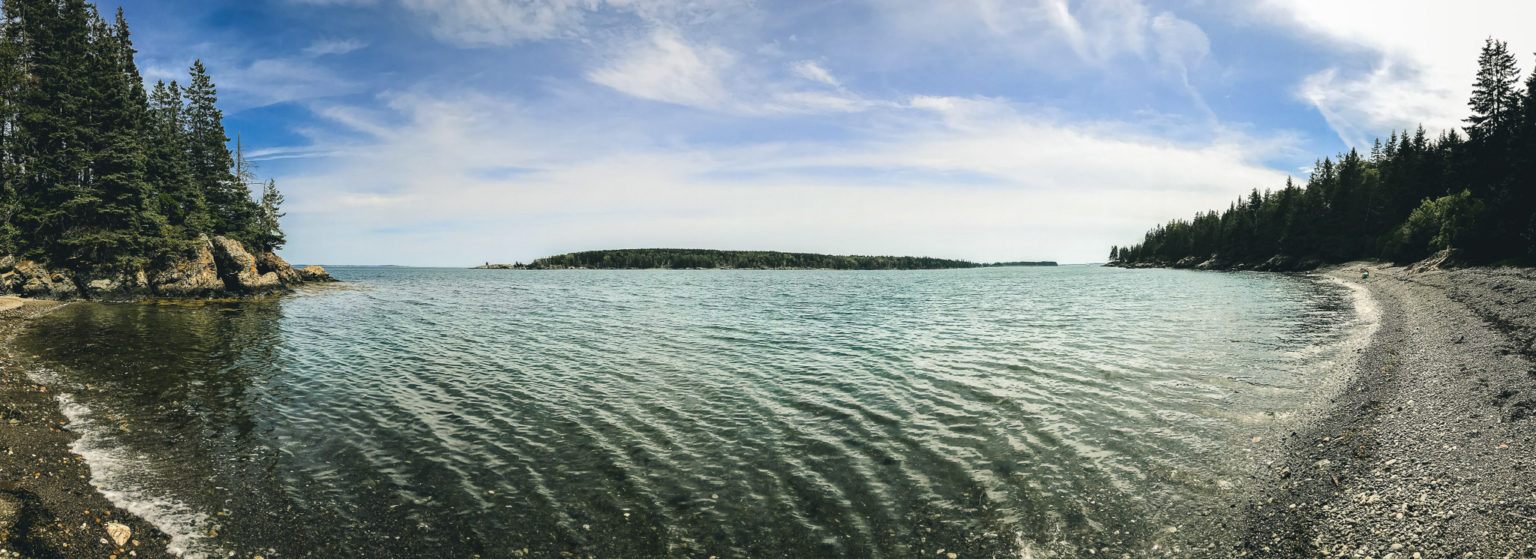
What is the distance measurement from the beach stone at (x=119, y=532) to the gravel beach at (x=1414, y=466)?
16.0m

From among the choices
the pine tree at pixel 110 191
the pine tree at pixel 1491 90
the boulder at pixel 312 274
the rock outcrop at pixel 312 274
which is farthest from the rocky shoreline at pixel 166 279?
the pine tree at pixel 1491 90

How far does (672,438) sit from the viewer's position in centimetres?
1379

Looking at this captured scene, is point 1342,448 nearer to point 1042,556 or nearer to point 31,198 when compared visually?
point 1042,556

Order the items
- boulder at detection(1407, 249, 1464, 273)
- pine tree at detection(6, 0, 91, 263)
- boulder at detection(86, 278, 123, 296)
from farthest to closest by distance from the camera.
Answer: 1. boulder at detection(1407, 249, 1464, 273)
2. boulder at detection(86, 278, 123, 296)
3. pine tree at detection(6, 0, 91, 263)

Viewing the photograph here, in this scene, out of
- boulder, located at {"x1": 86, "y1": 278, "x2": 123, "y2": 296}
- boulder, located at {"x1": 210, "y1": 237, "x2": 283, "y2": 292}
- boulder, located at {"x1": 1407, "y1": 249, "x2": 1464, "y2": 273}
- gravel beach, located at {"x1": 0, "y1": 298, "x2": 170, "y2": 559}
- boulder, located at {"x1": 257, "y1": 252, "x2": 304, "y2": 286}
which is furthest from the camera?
boulder, located at {"x1": 257, "y1": 252, "x2": 304, "y2": 286}

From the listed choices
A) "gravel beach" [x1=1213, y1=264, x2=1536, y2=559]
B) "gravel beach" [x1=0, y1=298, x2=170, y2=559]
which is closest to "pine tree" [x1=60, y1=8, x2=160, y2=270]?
"gravel beach" [x1=0, y1=298, x2=170, y2=559]

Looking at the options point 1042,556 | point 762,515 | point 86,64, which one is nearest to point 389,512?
point 762,515

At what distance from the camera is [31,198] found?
147 feet

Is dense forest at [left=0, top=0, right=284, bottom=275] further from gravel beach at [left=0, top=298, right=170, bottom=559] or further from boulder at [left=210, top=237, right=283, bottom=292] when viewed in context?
gravel beach at [left=0, top=298, right=170, bottom=559]

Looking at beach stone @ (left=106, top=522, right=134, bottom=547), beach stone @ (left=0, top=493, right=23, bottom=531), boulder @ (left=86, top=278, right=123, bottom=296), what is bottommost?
beach stone @ (left=106, top=522, right=134, bottom=547)

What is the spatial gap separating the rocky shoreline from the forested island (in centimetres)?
10

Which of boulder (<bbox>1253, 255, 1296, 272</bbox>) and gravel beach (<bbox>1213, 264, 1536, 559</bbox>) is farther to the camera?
boulder (<bbox>1253, 255, 1296, 272</bbox>)

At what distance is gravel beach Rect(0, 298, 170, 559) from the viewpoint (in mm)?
7883

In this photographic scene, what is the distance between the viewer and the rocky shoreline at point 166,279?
4262 centimetres
